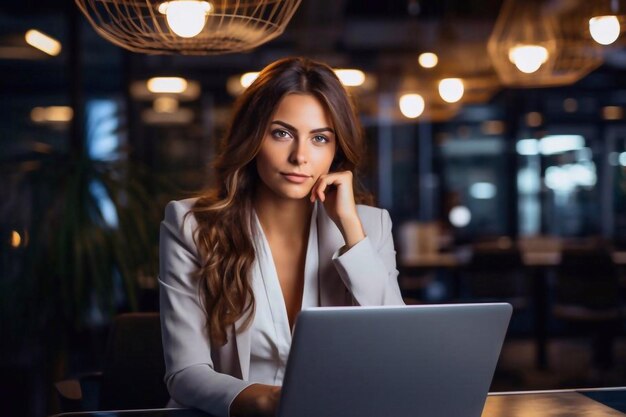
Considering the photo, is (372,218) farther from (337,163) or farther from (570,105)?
(570,105)

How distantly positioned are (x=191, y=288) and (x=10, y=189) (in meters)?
2.65

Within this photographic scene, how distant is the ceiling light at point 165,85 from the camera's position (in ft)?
28.7

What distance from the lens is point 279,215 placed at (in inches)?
98.1

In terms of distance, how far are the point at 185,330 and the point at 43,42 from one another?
523 centimetres

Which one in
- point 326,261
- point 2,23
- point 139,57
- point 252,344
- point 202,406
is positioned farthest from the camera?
point 139,57

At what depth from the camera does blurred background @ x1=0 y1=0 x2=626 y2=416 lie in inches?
173

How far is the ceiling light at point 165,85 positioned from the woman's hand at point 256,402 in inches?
282

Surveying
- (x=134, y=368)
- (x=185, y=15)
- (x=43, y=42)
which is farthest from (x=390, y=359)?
(x=43, y=42)

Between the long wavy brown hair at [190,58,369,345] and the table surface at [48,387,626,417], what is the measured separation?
12.6 inches

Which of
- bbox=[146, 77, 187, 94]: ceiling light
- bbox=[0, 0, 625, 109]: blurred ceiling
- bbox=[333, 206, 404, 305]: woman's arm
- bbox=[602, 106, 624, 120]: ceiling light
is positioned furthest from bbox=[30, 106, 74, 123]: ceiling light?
bbox=[602, 106, 624, 120]: ceiling light

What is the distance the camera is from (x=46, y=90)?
6809 millimetres

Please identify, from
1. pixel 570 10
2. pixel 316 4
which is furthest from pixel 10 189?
pixel 570 10

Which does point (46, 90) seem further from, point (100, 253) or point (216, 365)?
point (216, 365)

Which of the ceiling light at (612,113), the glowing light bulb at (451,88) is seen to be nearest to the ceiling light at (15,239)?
the glowing light bulb at (451,88)
